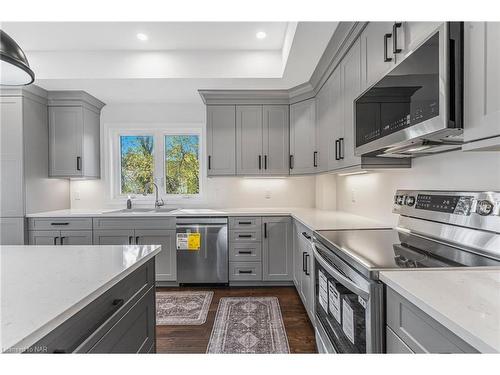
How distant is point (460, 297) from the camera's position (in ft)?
2.52

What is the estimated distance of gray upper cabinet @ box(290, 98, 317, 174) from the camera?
3213 mm

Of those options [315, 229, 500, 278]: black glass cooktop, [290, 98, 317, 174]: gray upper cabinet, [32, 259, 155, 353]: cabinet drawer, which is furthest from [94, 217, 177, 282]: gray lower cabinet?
[315, 229, 500, 278]: black glass cooktop

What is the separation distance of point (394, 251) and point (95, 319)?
4.31ft

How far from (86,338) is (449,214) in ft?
5.53

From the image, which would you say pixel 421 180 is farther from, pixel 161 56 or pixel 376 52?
pixel 161 56

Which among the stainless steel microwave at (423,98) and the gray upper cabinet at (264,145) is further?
the gray upper cabinet at (264,145)

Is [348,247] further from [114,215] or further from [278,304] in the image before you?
[114,215]

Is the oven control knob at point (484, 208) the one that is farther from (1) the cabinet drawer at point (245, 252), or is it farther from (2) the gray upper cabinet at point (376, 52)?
(1) the cabinet drawer at point (245, 252)

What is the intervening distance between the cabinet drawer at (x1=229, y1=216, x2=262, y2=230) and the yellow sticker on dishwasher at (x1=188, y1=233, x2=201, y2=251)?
0.39 metres

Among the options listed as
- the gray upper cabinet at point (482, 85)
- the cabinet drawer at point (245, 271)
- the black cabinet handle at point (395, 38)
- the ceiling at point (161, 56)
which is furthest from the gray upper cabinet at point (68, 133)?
the gray upper cabinet at point (482, 85)

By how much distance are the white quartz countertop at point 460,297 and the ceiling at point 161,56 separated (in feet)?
6.63

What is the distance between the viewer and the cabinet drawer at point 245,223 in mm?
3111
